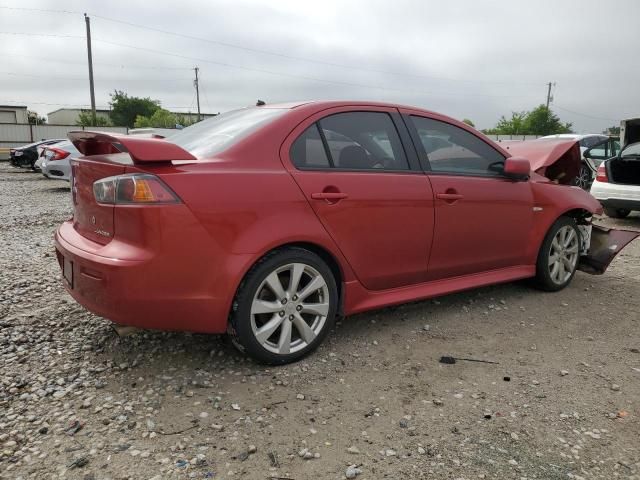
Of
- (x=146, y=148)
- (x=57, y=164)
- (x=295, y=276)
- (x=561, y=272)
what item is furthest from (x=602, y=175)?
(x=57, y=164)

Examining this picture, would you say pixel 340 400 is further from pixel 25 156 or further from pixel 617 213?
pixel 25 156

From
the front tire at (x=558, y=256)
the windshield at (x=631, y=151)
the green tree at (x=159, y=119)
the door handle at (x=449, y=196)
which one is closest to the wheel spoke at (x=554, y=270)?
the front tire at (x=558, y=256)

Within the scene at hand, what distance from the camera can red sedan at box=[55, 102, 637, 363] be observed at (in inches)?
102

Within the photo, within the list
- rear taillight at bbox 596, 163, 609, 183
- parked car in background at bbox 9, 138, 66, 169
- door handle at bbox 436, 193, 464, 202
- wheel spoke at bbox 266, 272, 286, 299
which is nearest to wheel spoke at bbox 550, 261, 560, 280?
door handle at bbox 436, 193, 464, 202

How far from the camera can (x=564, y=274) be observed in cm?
466

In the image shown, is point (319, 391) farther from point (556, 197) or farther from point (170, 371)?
point (556, 197)

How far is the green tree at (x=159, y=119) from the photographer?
62.4 meters

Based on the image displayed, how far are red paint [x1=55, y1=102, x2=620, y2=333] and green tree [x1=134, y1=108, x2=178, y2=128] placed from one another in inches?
2473

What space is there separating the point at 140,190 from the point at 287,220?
0.78m

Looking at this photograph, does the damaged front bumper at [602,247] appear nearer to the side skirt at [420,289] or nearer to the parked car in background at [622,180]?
the side skirt at [420,289]

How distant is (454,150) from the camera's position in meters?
3.86

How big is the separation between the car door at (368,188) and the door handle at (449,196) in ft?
0.33

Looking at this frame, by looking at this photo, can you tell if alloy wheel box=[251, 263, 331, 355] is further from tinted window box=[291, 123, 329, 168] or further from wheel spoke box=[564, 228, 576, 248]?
wheel spoke box=[564, 228, 576, 248]

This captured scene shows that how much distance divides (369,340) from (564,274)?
7.39ft
